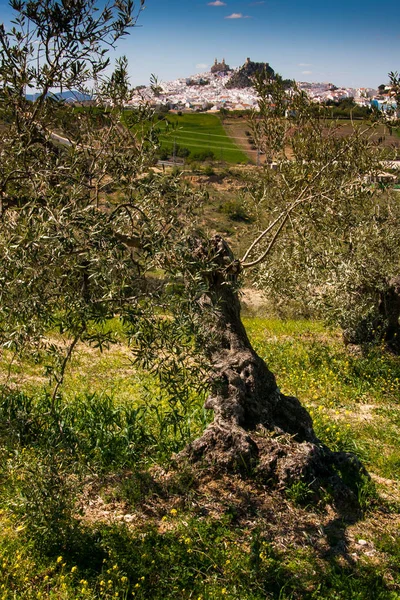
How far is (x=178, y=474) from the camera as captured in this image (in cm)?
667

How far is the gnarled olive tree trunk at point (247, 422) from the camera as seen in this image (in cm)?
656

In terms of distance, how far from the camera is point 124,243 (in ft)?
17.9

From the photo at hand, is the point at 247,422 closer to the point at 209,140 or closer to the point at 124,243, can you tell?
the point at 124,243

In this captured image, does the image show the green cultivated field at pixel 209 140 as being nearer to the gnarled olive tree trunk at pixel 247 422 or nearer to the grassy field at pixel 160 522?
the gnarled olive tree trunk at pixel 247 422

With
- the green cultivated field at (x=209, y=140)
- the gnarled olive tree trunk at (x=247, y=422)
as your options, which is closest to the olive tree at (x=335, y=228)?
the gnarled olive tree trunk at (x=247, y=422)

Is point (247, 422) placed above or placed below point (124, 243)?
below

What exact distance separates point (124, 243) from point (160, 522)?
2924 millimetres

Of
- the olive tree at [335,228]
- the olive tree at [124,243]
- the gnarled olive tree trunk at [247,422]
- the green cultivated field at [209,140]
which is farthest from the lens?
the green cultivated field at [209,140]

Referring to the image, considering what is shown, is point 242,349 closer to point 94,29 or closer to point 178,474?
point 178,474

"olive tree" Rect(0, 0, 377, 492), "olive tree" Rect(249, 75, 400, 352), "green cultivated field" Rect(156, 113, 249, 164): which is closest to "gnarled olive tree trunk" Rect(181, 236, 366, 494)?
"olive tree" Rect(0, 0, 377, 492)

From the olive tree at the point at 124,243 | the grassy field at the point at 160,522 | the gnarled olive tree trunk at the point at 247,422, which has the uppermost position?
the olive tree at the point at 124,243

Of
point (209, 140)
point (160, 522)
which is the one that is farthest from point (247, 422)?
point (209, 140)

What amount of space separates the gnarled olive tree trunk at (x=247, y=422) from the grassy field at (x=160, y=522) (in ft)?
0.77

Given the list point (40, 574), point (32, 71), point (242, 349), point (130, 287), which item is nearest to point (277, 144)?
point (242, 349)
